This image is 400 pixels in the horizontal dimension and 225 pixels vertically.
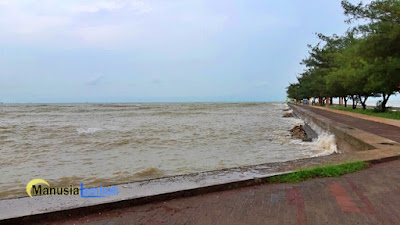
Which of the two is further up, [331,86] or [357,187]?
[331,86]

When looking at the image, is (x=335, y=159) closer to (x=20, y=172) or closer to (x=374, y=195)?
(x=374, y=195)

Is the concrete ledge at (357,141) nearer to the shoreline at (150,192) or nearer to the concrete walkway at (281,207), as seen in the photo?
A: the shoreline at (150,192)

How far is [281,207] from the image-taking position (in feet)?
10.8

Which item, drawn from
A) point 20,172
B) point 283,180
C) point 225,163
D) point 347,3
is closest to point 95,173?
point 20,172

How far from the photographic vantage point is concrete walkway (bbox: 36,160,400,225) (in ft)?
9.76

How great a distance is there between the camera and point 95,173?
741 centimetres

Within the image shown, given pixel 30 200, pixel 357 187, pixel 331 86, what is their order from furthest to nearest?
1. pixel 331 86
2. pixel 357 187
3. pixel 30 200

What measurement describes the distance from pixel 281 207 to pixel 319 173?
5.43ft

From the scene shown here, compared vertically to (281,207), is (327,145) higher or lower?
lower

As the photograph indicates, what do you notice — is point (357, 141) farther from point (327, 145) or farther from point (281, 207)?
point (281, 207)

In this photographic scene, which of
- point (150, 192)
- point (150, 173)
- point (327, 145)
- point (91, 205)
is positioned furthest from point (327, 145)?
point (91, 205)

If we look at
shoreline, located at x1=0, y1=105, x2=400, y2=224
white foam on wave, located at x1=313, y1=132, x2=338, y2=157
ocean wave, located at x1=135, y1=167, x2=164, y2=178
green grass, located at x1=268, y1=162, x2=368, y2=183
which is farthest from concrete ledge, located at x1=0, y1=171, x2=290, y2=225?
white foam on wave, located at x1=313, y1=132, x2=338, y2=157

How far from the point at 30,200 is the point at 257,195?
2807 millimetres

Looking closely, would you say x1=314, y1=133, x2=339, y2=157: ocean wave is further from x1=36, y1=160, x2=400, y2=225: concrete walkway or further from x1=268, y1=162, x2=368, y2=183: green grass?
x1=36, y1=160, x2=400, y2=225: concrete walkway
